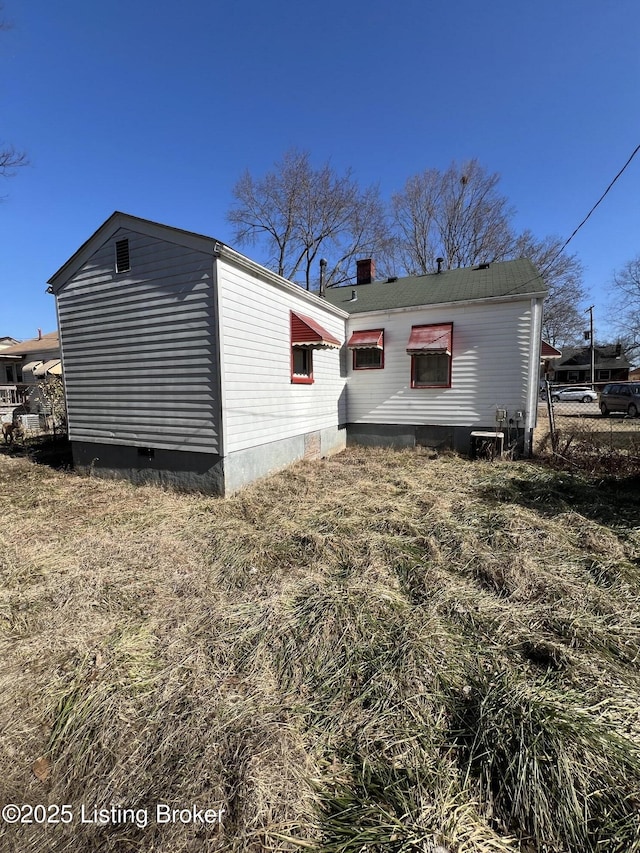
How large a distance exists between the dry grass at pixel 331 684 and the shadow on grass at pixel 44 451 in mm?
4719

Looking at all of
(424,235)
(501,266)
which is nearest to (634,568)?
(501,266)

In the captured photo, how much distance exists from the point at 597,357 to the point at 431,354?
158 feet

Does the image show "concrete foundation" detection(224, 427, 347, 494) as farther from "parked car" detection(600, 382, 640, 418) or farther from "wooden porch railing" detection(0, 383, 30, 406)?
"wooden porch railing" detection(0, 383, 30, 406)

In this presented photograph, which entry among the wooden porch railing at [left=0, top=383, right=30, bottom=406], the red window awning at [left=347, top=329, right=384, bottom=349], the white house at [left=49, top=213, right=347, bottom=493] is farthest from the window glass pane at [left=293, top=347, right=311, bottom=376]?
the wooden porch railing at [left=0, top=383, right=30, bottom=406]

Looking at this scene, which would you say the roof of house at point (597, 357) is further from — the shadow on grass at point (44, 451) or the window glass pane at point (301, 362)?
the shadow on grass at point (44, 451)

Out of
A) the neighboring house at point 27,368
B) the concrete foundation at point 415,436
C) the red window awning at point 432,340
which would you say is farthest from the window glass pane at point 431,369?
the neighboring house at point 27,368

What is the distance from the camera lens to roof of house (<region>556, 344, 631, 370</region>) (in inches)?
1731

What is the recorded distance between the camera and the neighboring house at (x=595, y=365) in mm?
43812

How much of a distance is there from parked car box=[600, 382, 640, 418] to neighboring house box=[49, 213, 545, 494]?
1205 cm

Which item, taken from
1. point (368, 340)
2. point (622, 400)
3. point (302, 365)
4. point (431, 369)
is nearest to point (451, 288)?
point (431, 369)

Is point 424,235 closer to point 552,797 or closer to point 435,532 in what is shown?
point 435,532

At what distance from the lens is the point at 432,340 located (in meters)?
9.52

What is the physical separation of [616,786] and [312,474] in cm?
613

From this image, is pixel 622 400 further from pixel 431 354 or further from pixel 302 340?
pixel 302 340
